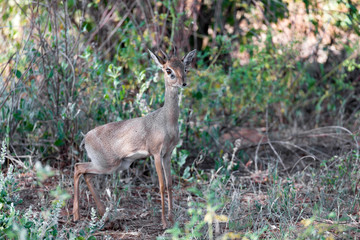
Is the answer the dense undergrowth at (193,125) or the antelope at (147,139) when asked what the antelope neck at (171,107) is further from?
the dense undergrowth at (193,125)

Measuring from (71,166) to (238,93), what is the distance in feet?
→ 11.5

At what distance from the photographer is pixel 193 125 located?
6234mm

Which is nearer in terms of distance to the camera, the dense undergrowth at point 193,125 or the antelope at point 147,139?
the dense undergrowth at point 193,125

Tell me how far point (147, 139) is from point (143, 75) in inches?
39.1

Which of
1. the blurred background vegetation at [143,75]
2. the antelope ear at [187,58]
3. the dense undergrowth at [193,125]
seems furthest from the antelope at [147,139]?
the blurred background vegetation at [143,75]

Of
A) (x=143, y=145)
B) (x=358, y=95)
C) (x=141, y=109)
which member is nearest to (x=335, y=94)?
(x=358, y=95)

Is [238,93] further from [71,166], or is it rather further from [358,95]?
[71,166]

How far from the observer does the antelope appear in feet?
14.5

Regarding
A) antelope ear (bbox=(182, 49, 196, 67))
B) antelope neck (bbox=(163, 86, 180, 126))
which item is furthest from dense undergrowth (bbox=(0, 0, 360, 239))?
antelope ear (bbox=(182, 49, 196, 67))

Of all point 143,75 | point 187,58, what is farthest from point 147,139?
point 143,75

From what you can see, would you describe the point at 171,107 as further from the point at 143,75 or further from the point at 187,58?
the point at 143,75

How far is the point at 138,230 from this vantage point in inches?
165

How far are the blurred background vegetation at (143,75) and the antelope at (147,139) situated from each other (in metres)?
0.55

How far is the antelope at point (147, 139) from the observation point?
14.5 feet
